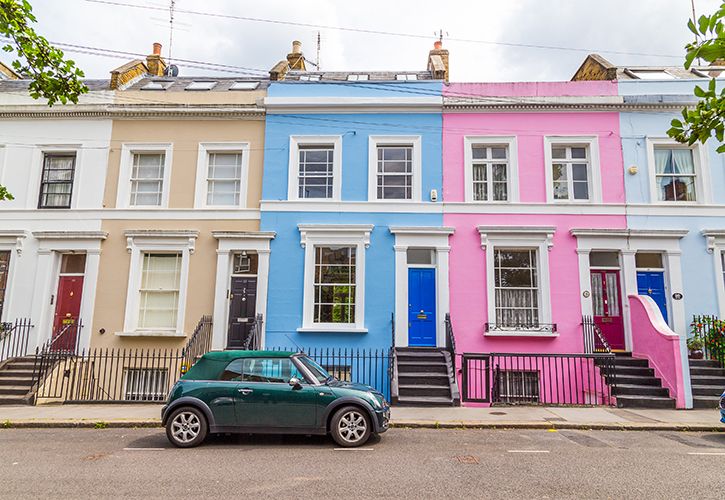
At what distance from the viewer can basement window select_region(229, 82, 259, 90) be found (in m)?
17.0

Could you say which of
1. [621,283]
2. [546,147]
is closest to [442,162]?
[546,147]

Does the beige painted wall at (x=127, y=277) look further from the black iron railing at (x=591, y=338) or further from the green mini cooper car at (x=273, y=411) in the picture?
the black iron railing at (x=591, y=338)

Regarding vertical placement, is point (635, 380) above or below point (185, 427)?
above

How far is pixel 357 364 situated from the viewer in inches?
522

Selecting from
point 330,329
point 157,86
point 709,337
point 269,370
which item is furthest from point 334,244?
point 709,337

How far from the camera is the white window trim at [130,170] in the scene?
14961mm

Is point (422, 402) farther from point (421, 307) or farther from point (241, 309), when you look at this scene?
point (241, 309)

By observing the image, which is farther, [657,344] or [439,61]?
[439,61]

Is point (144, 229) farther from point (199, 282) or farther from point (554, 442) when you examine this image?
point (554, 442)

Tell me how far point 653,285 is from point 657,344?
8.12 ft

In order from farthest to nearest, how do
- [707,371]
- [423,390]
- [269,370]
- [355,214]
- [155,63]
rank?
[155,63], [355,214], [707,371], [423,390], [269,370]

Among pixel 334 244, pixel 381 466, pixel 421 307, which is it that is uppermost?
pixel 334 244

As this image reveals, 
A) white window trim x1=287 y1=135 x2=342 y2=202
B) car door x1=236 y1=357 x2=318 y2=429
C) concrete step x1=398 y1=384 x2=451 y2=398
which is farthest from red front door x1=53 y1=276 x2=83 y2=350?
concrete step x1=398 y1=384 x2=451 y2=398

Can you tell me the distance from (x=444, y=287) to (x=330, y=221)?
12.7 feet
